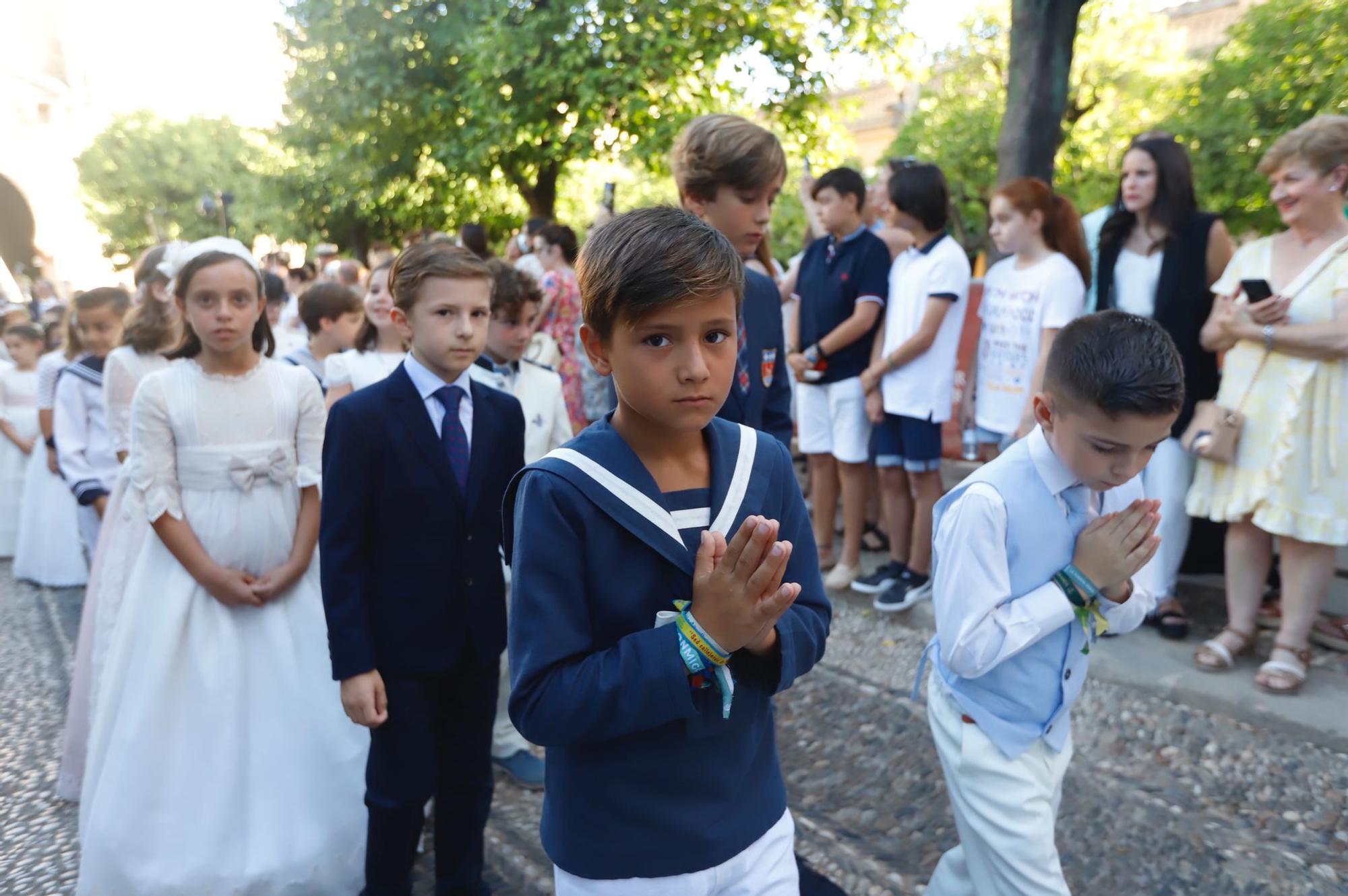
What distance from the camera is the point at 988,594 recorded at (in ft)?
6.77

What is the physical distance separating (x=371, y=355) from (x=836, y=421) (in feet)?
9.19

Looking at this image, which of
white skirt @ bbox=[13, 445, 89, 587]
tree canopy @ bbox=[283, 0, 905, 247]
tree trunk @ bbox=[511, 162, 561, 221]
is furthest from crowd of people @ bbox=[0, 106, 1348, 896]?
tree trunk @ bbox=[511, 162, 561, 221]

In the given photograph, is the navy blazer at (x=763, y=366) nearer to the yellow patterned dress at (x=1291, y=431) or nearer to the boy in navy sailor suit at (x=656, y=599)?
the boy in navy sailor suit at (x=656, y=599)

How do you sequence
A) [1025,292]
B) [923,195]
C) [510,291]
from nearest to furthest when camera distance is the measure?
[510,291]
[1025,292]
[923,195]

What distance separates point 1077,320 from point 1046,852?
47.9 inches

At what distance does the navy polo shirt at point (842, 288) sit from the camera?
5.29 m

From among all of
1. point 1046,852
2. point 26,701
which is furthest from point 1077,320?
point 26,701

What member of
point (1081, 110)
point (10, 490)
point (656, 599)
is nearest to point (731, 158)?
point (656, 599)

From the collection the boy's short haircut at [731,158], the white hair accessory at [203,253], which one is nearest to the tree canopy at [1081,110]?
the boy's short haircut at [731,158]

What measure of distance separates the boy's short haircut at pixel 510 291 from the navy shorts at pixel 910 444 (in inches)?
93.5

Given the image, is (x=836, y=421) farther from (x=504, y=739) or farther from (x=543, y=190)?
(x=543, y=190)

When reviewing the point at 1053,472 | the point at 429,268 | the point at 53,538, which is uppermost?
the point at 429,268

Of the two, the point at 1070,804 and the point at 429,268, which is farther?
the point at 1070,804

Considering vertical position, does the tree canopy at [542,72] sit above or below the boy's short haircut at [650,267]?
above
